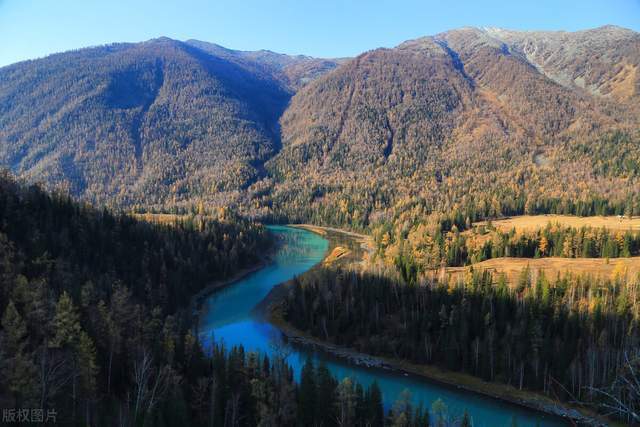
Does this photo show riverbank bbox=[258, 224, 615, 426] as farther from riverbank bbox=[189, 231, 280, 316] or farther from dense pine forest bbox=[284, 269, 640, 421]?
riverbank bbox=[189, 231, 280, 316]

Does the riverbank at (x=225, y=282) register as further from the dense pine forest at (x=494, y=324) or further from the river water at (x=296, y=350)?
the dense pine forest at (x=494, y=324)

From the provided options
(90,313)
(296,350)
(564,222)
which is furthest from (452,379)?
(564,222)

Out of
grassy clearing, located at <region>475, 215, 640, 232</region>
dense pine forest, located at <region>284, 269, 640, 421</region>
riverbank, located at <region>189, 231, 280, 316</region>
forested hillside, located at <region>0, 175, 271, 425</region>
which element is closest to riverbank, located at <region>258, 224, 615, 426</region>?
dense pine forest, located at <region>284, 269, 640, 421</region>

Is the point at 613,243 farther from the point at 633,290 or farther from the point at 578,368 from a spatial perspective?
the point at 578,368

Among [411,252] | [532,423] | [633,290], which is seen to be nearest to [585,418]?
[532,423]

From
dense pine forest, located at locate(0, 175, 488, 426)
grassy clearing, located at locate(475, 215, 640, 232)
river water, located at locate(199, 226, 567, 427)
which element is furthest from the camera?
grassy clearing, located at locate(475, 215, 640, 232)

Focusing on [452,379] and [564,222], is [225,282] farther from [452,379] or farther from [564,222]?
[564,222]

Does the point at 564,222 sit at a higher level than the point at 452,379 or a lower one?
higher

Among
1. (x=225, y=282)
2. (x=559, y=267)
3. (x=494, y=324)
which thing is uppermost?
(x=559, y=267)
